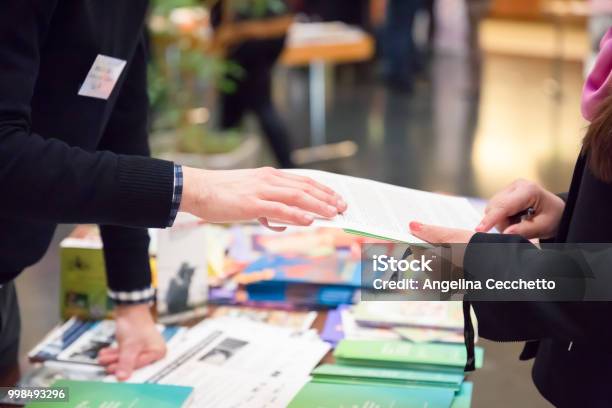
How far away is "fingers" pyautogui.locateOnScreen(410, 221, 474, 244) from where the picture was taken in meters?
1.23

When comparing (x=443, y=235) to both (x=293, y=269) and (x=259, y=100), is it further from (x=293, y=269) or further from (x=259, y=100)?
(x=259, y=100)

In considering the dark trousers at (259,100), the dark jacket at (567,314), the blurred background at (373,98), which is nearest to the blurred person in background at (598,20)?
the blurred background at (373,98)

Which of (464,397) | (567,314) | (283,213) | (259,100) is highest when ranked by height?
(283,213)

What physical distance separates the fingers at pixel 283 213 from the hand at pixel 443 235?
152 millimetres

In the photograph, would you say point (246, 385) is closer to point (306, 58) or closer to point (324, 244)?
point (324, 244)

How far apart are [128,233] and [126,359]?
0.79 ft

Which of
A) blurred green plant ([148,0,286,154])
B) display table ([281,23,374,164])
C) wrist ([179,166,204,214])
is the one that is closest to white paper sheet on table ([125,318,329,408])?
wrist ([179,166,204,214])

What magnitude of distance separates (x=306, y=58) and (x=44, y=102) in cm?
424

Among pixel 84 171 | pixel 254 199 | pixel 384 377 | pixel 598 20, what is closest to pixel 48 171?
pixel 84 171

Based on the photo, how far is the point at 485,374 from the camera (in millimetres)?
1517

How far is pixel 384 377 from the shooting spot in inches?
57.3

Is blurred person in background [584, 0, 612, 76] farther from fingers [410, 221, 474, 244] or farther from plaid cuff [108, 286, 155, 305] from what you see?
fingers [410, 221, 474, 244]

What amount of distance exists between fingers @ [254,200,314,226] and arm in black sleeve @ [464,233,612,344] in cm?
22

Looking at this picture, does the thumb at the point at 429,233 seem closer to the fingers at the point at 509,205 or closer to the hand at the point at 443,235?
the hand at the point at 443,235
